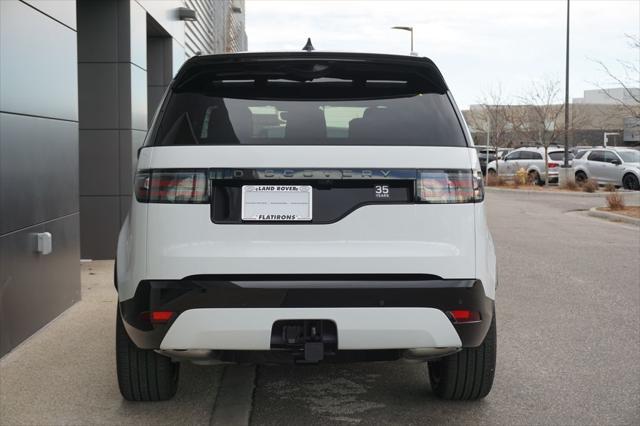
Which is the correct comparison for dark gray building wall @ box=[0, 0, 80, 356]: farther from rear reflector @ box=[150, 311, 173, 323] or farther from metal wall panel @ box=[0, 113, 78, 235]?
rear reflector @ box=[150, 311, 173, 323]

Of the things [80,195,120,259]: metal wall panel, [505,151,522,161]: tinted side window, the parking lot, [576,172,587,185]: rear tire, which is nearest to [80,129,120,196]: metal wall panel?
[80,195,120,259]: metal wall panel

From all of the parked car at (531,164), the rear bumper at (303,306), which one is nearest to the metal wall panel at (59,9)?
the rear bumper at (303,306)

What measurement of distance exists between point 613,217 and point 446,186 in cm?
1547

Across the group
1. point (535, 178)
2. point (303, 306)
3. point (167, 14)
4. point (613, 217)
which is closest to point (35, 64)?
point (303, 306)

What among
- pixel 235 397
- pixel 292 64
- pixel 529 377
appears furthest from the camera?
pixel 529 377

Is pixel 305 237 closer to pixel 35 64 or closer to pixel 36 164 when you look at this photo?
pixel 36 164

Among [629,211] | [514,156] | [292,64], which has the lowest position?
[629,211]

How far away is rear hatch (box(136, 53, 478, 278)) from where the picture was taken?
3.56 m

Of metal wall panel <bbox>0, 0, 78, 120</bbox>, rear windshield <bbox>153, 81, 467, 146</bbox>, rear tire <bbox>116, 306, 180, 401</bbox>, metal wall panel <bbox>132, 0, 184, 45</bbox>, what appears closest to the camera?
rear windshield <bbox>153, 81, 467, 146</bbox>

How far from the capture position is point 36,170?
6246 mm

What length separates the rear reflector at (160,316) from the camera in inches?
142

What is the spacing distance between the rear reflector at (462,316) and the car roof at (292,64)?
1139 mm

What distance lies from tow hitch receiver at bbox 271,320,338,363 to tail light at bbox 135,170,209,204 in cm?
66

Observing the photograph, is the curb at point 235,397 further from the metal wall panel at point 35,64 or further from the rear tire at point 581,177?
the rear tire at point 581,177
